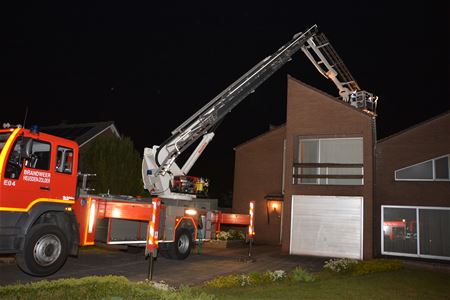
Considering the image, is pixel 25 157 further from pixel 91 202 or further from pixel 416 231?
pixel 416 231

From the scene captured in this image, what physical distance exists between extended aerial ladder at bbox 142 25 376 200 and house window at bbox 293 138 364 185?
2.07 m

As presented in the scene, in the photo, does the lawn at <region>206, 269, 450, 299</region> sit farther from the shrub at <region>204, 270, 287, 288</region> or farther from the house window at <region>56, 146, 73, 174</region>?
the house window at <region>56, 146, 73, 174</region>

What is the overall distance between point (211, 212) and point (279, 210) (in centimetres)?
701

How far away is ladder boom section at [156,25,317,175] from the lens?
1334 cm

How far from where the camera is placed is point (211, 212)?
47.9 feet

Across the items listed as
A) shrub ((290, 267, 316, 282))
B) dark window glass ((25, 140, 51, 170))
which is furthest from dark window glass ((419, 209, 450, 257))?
dark window glass ((25, 140, 51, 170))

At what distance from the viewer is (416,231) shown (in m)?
16.1

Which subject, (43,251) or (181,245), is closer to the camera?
(43,251)

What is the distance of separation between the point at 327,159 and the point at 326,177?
115 centimetres

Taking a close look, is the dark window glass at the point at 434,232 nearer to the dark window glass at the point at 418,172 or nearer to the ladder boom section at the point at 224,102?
the dark window glass at the point at 418,172

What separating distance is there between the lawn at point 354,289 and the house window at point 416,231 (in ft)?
14.9

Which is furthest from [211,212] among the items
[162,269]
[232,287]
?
[232,287]

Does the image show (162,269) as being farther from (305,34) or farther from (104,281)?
(305,34)

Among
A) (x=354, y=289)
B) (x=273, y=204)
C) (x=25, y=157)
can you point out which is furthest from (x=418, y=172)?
(x=25, y=157)
